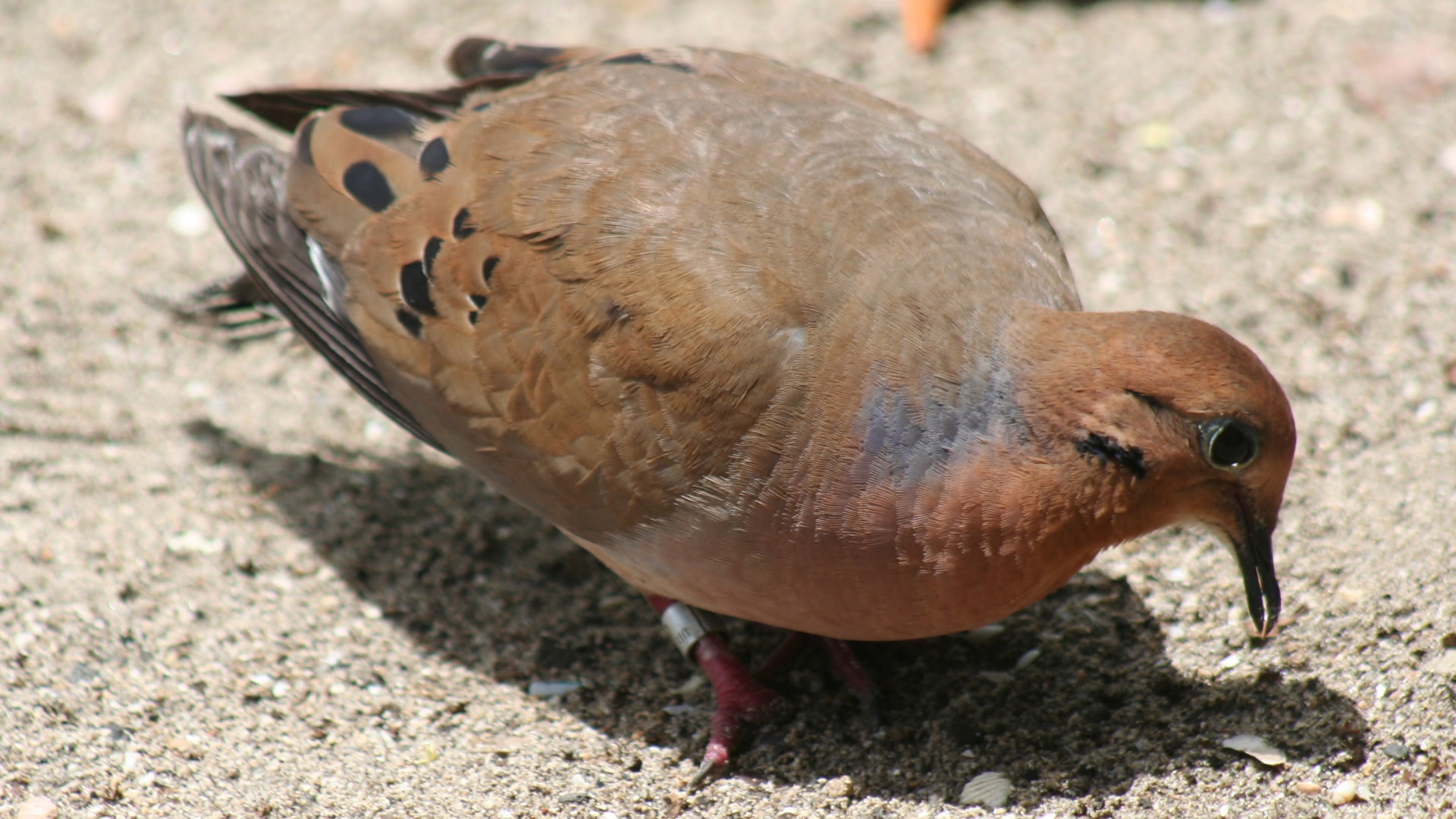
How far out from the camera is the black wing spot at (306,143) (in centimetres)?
443

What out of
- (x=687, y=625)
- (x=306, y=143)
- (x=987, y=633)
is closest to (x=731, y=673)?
(x=687, y=625)

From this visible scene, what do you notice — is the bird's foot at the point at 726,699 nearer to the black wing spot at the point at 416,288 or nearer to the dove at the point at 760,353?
the dove at the point at 760,353

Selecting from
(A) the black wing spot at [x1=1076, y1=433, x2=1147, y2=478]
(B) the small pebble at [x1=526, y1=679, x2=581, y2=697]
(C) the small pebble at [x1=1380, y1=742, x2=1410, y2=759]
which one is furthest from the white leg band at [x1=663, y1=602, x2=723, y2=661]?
(C) the small pebble at [x1=1380, y1=742, x2=1410, y2=759]

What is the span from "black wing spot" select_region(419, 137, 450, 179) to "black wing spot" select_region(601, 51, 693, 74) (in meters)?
0.57

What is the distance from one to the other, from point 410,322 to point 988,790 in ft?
6.67

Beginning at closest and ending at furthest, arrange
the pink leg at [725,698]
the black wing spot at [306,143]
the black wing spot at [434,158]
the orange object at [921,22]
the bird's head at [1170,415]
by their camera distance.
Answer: the bird's head at [1170,415] → the pink leg at [725,698] → the black wing spot at [434,158] → the black wing spot at [306,143] → the orange object at [921,22]

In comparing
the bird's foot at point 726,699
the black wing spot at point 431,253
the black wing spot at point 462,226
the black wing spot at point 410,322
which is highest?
the black wing spot at point 462,226

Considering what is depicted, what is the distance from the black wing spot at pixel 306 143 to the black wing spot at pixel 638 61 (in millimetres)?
951

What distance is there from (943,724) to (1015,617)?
0.54m

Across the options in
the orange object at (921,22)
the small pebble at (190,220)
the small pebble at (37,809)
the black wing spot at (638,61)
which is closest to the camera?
the small pebble at (37,809)

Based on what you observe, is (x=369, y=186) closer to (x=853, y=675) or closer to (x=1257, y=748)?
(x=853, y=675)

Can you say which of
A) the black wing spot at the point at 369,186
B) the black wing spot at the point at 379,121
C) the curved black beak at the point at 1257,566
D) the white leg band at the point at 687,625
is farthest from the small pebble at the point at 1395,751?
the black wing spot at the point at 379,121

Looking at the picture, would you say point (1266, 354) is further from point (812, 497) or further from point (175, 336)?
point (175, 336)

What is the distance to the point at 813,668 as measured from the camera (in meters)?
4.21
